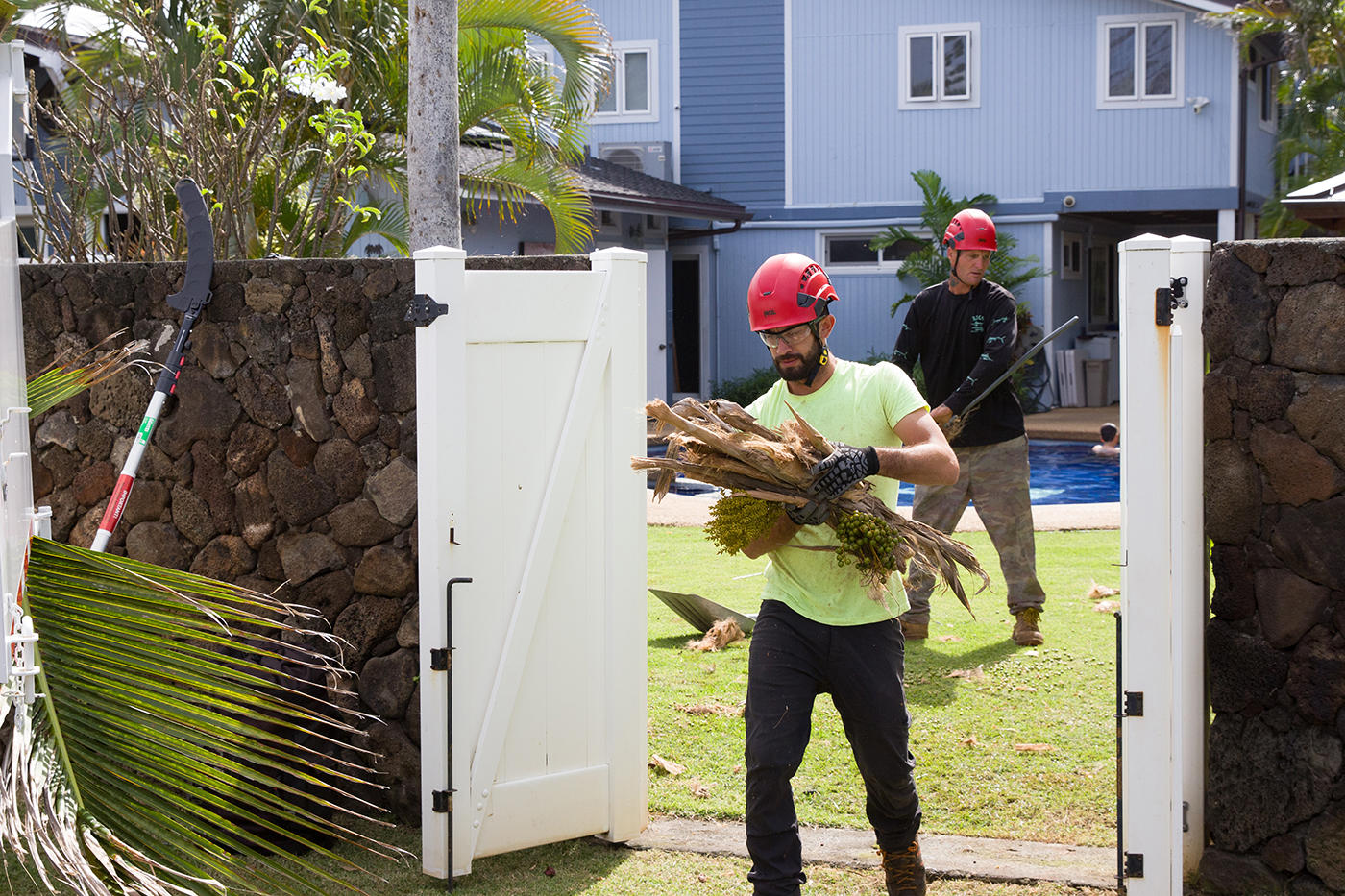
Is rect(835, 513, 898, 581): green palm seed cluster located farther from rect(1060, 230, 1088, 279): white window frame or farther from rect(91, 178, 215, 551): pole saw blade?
rect(1060, 230, 1088, 279): white window frame

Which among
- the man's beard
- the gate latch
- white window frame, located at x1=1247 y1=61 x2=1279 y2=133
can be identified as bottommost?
the man's beard

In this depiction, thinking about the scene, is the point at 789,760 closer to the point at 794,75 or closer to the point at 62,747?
the point at 62,747

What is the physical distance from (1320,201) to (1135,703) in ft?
19.0

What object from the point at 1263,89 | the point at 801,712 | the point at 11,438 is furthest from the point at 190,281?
the point at 1263,89

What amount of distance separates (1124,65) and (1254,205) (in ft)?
11.2

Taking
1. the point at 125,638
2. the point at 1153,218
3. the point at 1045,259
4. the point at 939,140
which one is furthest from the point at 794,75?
the point at 125,638

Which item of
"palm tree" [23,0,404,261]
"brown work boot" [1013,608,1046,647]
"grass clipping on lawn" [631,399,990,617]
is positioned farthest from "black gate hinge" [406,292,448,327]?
"brown work boot" [1013,608,1046,647]

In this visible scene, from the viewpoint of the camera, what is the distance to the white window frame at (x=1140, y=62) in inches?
827

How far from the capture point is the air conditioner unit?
74.9ft

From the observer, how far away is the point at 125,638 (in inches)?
107

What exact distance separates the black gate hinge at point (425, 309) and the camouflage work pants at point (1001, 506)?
11.2 ft

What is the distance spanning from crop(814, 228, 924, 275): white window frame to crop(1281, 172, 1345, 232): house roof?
12252 mm

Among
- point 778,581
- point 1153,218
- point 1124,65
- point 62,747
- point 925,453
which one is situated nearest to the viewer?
point 62,747

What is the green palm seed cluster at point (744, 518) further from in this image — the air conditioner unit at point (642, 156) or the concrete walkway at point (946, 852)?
the air conditioner unit at point (642, 156)
